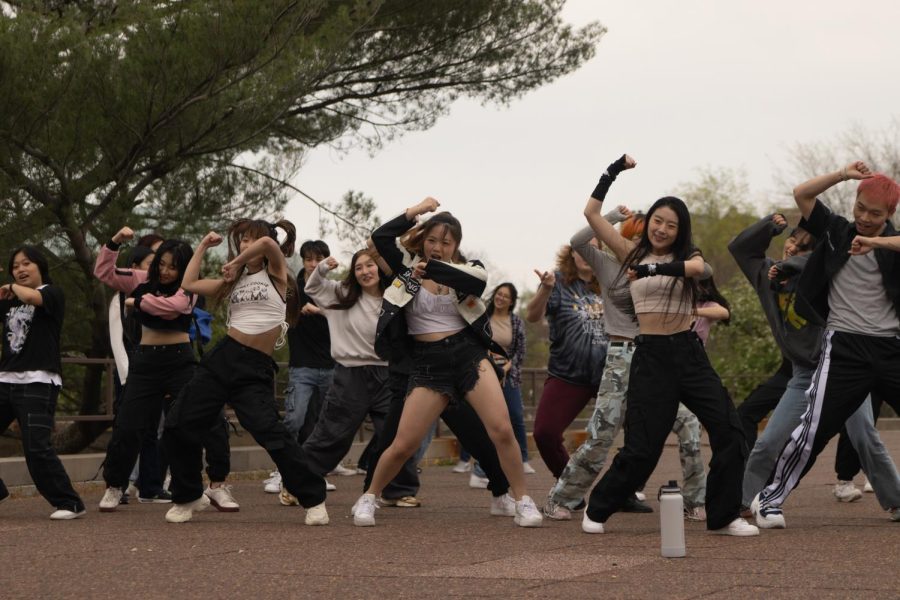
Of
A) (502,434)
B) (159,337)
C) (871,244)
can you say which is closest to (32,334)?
(159,337)

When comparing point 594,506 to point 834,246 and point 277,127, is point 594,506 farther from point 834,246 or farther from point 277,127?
point 277,127

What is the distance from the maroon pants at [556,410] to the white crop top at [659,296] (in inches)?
66.6

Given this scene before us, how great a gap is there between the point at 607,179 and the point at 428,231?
1054 mm

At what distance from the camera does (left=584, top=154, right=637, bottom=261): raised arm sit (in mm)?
7121

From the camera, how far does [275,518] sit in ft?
27.1

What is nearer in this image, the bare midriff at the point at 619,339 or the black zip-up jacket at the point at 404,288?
the black zip-up jacket at the point at 404,288

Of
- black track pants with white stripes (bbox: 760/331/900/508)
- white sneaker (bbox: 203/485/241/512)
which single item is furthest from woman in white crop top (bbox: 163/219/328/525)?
black track pants with white stripes (bbox: 760/331/900/508)

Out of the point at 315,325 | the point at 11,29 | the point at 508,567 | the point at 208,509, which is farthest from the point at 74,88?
the point at 508,567

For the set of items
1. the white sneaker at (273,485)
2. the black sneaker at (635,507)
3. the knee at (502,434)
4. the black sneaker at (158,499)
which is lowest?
the white sneaker at (273,485)

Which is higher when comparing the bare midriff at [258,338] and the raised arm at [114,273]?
the raised arm at [114,273]

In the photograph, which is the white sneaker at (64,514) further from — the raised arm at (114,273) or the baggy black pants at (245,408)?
the raised arm at (114,273)

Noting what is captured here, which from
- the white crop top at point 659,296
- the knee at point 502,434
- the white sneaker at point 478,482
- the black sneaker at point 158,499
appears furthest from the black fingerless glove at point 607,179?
the white sneaker at point 478,482

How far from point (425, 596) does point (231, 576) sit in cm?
97

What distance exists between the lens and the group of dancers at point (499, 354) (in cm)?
694
